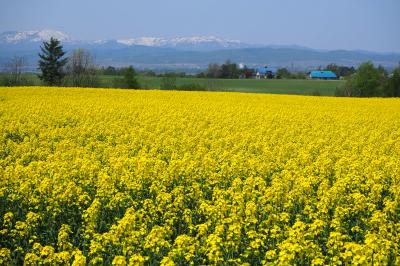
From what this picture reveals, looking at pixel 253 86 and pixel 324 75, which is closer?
pixel 253 86

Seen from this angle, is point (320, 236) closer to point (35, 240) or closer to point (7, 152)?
point (35, 240)

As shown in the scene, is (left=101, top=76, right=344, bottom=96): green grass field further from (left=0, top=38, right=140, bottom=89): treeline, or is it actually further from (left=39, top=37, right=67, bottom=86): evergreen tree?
(left=39, top=37, right=67, bottom=86): evergreen tree

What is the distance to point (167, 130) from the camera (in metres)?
20.5

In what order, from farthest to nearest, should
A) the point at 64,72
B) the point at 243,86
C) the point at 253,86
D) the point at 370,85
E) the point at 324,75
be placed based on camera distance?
the point at 324,75, the point at 253,86, the point at 243,86, the point at 64,72, the point at 370,85

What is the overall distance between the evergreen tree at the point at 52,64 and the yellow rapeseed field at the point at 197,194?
147ft

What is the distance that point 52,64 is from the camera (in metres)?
67.9

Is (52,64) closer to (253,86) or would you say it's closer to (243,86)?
(243,86)

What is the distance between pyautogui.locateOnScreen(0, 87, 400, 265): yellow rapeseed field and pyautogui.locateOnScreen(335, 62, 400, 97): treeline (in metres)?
46.5

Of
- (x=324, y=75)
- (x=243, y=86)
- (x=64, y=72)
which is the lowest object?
(x=243, y=86)

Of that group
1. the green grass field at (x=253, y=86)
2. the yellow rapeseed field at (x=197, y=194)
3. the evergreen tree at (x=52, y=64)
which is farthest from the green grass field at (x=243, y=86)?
the yellow rapeseed field at (x=197, y=194)

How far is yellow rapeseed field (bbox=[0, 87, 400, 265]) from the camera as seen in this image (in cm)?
755

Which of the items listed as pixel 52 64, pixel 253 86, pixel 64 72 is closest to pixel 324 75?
pixel 253 86

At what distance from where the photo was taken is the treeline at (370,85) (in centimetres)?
6850

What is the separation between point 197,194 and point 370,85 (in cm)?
6394
